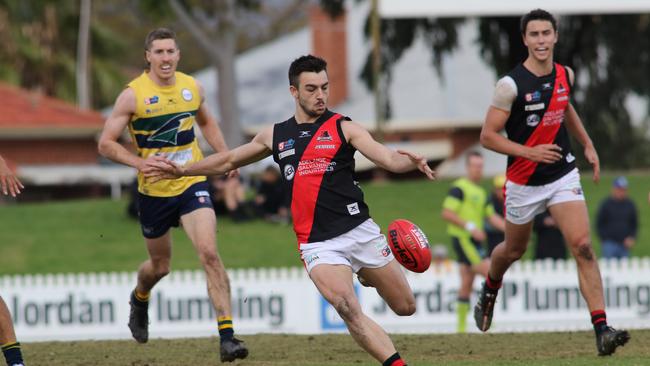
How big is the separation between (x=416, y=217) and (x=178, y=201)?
1725 centimetres

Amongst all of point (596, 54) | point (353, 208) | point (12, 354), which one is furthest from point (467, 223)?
point (596, 54)

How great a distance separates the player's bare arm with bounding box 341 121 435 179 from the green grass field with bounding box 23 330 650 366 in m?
2.20

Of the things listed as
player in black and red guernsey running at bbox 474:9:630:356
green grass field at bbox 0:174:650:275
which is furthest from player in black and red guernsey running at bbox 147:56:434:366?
green grass field at bbox 0:174:650:275

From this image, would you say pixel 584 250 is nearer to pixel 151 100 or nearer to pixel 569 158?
pixel 569 158

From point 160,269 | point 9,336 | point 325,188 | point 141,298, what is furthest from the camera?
point 141,298

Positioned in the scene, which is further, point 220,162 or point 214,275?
point 214,275

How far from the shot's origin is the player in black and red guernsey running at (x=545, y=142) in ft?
32.6

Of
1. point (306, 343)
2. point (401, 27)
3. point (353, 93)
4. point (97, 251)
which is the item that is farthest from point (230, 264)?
point (353, 93)

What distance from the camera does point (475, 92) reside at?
41969 millimetres

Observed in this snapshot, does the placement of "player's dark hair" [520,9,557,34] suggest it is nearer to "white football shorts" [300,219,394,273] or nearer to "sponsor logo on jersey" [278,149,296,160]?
"white football shorts" [300,219,394,273]

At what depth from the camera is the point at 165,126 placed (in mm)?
10734

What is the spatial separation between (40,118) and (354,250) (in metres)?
28.7

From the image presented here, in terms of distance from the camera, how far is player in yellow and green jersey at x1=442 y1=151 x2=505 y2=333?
16.0 m

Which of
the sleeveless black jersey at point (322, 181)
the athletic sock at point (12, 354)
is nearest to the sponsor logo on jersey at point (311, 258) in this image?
the sleeveless black jersey at point (322, 181)
